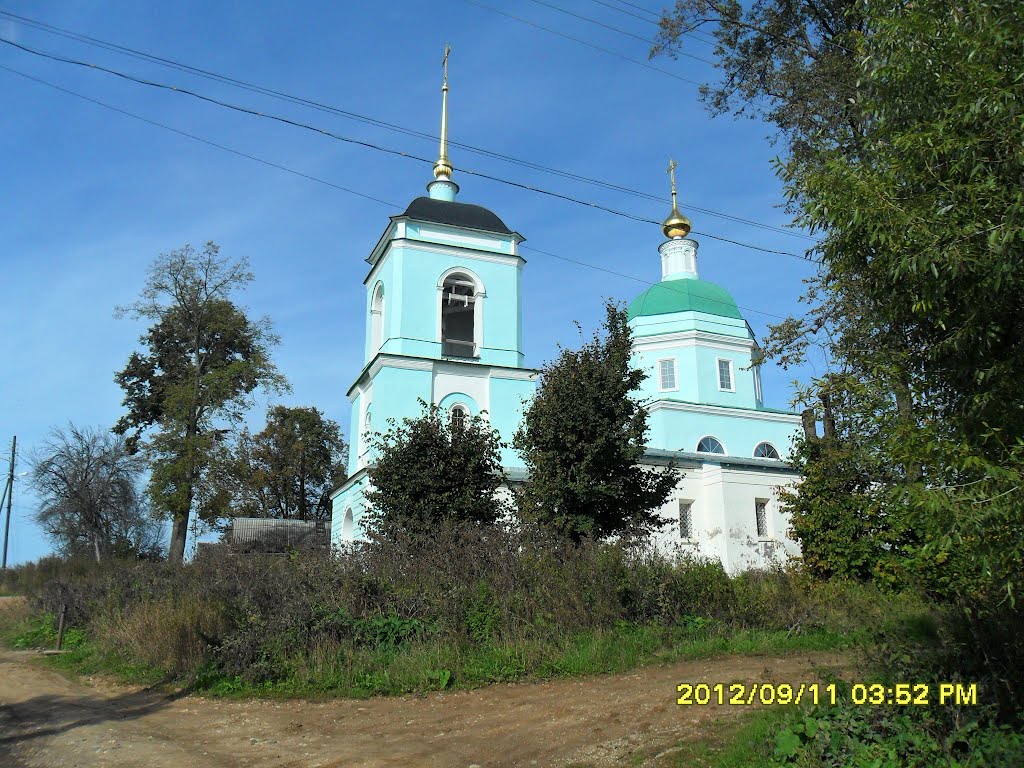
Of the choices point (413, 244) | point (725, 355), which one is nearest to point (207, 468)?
point (413, 244)

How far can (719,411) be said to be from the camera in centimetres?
3231

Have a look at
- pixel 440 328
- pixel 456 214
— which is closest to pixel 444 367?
pixel 440 328

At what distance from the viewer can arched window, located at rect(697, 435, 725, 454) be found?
104 feet

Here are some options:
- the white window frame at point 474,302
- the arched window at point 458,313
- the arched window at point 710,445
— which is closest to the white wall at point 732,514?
the arched window at point 710,445

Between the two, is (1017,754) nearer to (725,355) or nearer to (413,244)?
(413,244)

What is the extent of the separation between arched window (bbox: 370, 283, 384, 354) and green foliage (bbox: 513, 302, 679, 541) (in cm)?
1141

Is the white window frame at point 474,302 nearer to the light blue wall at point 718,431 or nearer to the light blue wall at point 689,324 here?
the light blue wall at point 718,431

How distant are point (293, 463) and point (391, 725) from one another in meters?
36.8

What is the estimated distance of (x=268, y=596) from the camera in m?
10.3

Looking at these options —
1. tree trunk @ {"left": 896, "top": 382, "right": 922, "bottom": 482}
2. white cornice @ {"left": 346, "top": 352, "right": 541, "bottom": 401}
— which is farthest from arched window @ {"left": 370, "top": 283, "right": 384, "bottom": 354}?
tree trunk @ {"left": 896, "top": 382, "right": 922, "bottom": 482}

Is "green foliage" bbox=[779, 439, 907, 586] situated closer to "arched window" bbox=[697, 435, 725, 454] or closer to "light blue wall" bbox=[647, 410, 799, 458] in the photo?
"light blue wall" bbox=[647, 410, 799, 458]

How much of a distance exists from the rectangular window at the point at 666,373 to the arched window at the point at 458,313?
32.3ft

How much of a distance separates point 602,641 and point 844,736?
14.4ft
